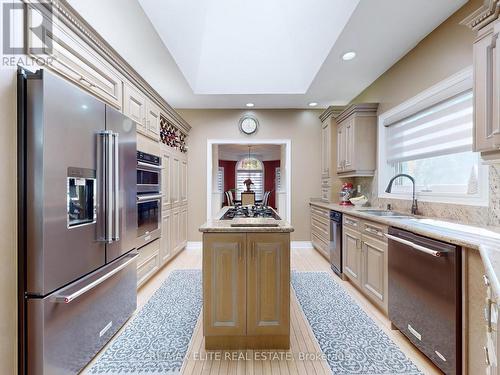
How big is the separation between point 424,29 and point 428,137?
3.58 ft

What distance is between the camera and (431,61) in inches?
103

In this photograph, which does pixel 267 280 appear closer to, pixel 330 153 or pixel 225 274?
pixel 225 274

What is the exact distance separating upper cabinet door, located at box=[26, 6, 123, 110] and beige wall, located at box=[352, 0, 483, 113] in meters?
3.03

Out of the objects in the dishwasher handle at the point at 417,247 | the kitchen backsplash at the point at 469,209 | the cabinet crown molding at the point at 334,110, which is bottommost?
the dishwasher handle at the point at 417,247

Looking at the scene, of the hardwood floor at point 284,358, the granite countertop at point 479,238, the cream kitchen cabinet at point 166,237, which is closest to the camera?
the granite countertop at point 479,238

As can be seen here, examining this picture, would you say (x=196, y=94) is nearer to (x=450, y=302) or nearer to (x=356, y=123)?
(x=356, y=123)

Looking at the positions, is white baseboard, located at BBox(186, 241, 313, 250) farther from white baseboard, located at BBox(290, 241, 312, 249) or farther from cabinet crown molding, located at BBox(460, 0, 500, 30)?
cabinet crown molding, located at BBox(460, 0, 500, 30)

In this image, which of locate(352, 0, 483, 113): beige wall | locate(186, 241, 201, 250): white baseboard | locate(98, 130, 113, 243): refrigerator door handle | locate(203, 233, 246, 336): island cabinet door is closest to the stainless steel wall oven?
locate(98, 130, 113, 243): refrigerator door handle

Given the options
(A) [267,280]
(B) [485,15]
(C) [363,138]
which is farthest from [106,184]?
(C) [363,138]

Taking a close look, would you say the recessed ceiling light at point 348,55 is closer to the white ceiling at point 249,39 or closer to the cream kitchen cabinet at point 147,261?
the white ceiling at point 249,39

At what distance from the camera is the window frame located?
2.11 m

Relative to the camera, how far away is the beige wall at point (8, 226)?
4.31 feet

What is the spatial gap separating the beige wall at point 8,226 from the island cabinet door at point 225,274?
1078mm

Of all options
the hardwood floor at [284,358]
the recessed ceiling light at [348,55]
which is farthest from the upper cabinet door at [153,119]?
the recessed ceiling light at [348,55]
